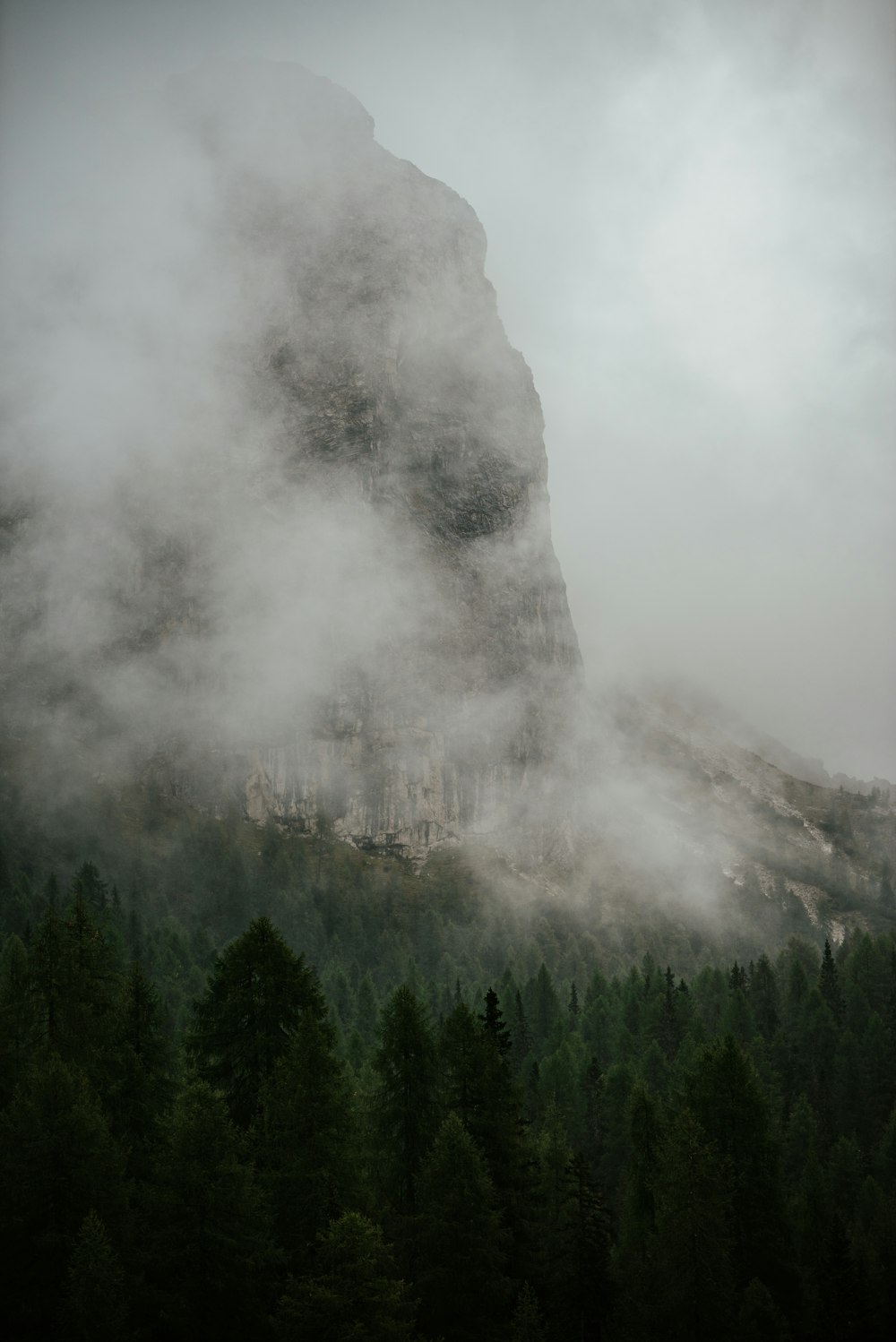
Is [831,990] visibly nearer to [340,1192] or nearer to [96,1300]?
[340,1192]

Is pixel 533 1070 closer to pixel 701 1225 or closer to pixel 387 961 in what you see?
pixel 701 1225

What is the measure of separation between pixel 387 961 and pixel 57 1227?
137 meters

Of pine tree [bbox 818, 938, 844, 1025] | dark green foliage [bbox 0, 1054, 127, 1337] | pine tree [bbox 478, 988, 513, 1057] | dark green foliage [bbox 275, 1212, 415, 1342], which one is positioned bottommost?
dark green foliage [bbox 275, 1212, 415, 1342]

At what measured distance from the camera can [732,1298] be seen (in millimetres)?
38250

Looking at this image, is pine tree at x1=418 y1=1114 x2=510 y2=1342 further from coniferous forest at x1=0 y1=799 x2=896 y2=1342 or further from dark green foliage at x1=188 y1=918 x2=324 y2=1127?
dark green foliage at x1=188 y1=918 x2=324 y2=1127

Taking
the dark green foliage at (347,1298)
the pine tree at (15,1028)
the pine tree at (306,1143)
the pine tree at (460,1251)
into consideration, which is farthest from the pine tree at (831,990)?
the dark green foliage at (347,1298)

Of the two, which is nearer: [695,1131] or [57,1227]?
[57,1227]

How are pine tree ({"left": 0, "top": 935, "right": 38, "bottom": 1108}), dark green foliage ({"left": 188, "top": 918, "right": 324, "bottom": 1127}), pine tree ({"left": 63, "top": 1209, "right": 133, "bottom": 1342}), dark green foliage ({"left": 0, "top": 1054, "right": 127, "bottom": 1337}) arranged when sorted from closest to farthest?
pine tree ({"left": 63, "top": 1209, "right": 133, "bottom": 1342}) < dark green foliage ({"left": 0, "top": 1054, "right": 127, "bottom": 1337}) < dark green foliage ({"left": 188, "top": 918, "right": 324, "bottom": 1127}) < pine tree ({"left": 0, "top": 935, "right": 38, "bottom": 1108})

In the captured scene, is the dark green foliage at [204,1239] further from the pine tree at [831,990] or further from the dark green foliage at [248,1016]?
the pine tree at [831,990]

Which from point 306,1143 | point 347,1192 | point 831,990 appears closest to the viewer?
point 306,1143

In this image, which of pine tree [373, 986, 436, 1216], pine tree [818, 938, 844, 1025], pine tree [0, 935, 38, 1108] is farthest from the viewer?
pine tree [818, 938, 844, 1025]

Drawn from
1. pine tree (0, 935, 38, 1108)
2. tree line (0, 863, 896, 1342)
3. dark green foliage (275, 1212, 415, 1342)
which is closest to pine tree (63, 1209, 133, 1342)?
tree line (0, 863, 896, 1342)

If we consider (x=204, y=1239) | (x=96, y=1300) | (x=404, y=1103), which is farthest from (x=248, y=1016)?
(x=96, y=1300)

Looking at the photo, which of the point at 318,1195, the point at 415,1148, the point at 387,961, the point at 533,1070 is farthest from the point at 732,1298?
the point at 387,961
